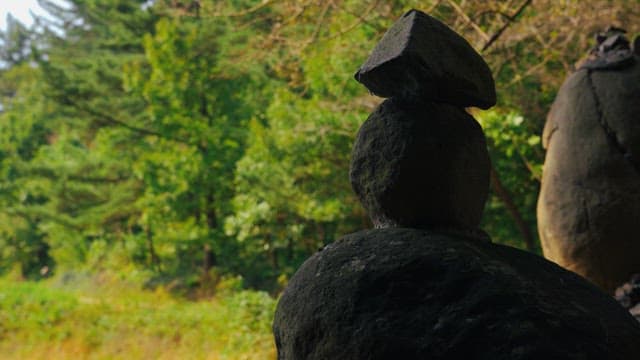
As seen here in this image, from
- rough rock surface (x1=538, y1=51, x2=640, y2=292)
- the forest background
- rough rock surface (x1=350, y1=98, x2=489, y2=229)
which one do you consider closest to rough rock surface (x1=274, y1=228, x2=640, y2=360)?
rough rock surface (x1=350, y1=98, x2=489, y2=229)

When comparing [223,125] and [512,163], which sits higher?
[223,125]

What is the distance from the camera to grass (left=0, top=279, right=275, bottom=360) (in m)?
8.16

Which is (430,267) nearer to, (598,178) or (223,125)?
(598,178)

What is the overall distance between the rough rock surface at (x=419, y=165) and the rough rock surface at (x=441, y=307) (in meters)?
0.16

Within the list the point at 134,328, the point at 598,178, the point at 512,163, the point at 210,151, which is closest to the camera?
the point at 598,178

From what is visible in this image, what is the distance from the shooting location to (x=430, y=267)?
6.89 feet

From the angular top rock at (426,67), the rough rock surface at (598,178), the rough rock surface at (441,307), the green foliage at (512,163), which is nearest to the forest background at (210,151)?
the green foliage at (512,163)

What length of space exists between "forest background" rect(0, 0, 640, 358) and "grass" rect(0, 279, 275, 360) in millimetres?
41

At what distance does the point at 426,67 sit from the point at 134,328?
9.44 m

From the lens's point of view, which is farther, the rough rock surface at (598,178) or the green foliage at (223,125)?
the green foliage at (223,125)

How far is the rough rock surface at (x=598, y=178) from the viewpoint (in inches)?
201

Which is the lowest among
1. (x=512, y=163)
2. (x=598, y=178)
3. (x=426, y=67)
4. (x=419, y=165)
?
(x=512, y=163)

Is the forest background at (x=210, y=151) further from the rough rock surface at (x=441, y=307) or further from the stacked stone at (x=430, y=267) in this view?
the rough rock surface at (x=441, y=307)

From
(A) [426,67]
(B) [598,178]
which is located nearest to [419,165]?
(A) [426,67]
